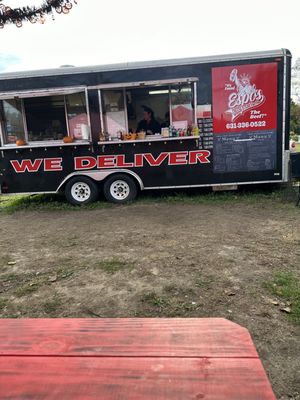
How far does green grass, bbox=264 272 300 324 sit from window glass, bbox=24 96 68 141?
5908mm

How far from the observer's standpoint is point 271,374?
223 centimetres

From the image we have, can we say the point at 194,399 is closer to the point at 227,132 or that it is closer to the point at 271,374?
the point at 271,374

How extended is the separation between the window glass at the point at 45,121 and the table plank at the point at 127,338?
6.87 metres

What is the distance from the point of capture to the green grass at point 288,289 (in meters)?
2.91

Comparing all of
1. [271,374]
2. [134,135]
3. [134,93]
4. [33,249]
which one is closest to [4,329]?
[271,374]

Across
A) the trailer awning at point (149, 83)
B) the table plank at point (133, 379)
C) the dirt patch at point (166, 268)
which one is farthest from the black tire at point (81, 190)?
the table plank at point (133, 379)

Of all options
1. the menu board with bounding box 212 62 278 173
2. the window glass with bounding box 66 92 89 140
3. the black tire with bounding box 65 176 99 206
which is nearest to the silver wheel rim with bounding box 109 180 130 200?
the black tire with bounding box 65 176 99 206

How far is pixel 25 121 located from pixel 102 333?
7.35 metres

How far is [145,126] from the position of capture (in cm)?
775

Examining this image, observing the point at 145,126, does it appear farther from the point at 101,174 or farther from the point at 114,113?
the point at 101,174

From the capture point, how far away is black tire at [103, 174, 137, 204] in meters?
7.71

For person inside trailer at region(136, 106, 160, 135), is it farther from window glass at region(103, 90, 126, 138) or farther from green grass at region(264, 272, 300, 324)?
green grass at region(264, 272, 300, 324)

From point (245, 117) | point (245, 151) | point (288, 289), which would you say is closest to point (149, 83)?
point (245, 117)

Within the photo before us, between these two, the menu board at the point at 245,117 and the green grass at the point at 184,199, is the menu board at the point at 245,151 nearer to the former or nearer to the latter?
the menu board at the point at 245,117
